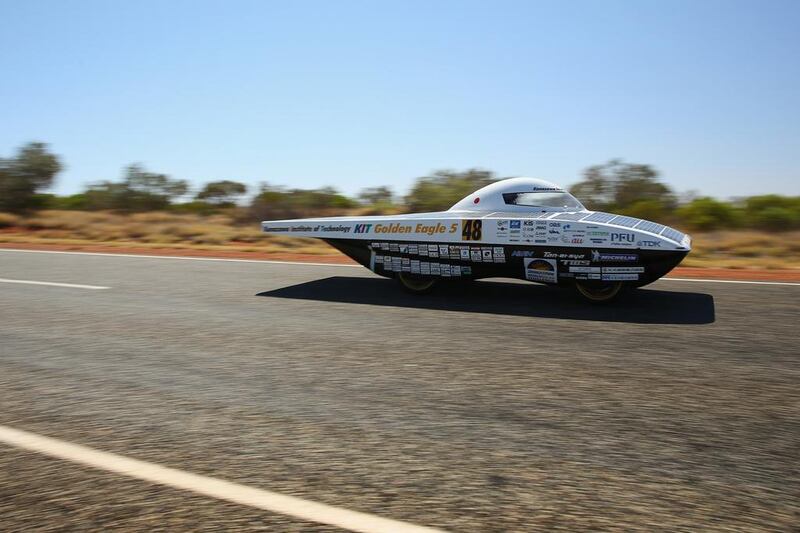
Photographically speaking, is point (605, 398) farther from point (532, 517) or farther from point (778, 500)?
point (532, 517)

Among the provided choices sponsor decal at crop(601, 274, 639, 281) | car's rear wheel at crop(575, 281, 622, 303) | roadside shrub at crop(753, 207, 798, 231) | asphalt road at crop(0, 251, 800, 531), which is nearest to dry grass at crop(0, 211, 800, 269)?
roadside shrub at crop(753, 207, 798, 231)

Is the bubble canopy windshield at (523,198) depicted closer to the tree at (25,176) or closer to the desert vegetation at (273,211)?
the desert vegetation at (273,211)

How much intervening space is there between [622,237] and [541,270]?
0.99m

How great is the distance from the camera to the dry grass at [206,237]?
1543 cm

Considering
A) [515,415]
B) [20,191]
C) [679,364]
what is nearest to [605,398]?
[515,415]

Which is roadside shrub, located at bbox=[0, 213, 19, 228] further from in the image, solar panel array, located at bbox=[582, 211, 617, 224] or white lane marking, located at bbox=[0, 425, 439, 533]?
white lane marking, located at bbox=[0, 425, 439, 533]

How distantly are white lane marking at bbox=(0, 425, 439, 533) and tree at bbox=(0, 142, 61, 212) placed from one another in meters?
38.7

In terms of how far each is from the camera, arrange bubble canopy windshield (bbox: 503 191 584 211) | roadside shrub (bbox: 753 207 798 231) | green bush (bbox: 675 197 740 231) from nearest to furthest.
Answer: bubble canopy windshield (bbox: 503 191 584 211) → roadside shrub (bbox: 753 207 798 231) → green bush (bbox: 675 197 740 231)

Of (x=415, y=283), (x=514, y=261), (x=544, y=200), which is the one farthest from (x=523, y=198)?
(x=415, y=283)

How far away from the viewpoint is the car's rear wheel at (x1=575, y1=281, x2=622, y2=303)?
7309 millimetres

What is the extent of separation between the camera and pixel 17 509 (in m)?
2.57

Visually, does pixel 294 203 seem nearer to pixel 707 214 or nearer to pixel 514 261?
pixel 707 214

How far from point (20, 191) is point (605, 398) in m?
40.4

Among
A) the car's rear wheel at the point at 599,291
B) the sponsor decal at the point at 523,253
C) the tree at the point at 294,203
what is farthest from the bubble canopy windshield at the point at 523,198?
the tree at the point at 294,203
